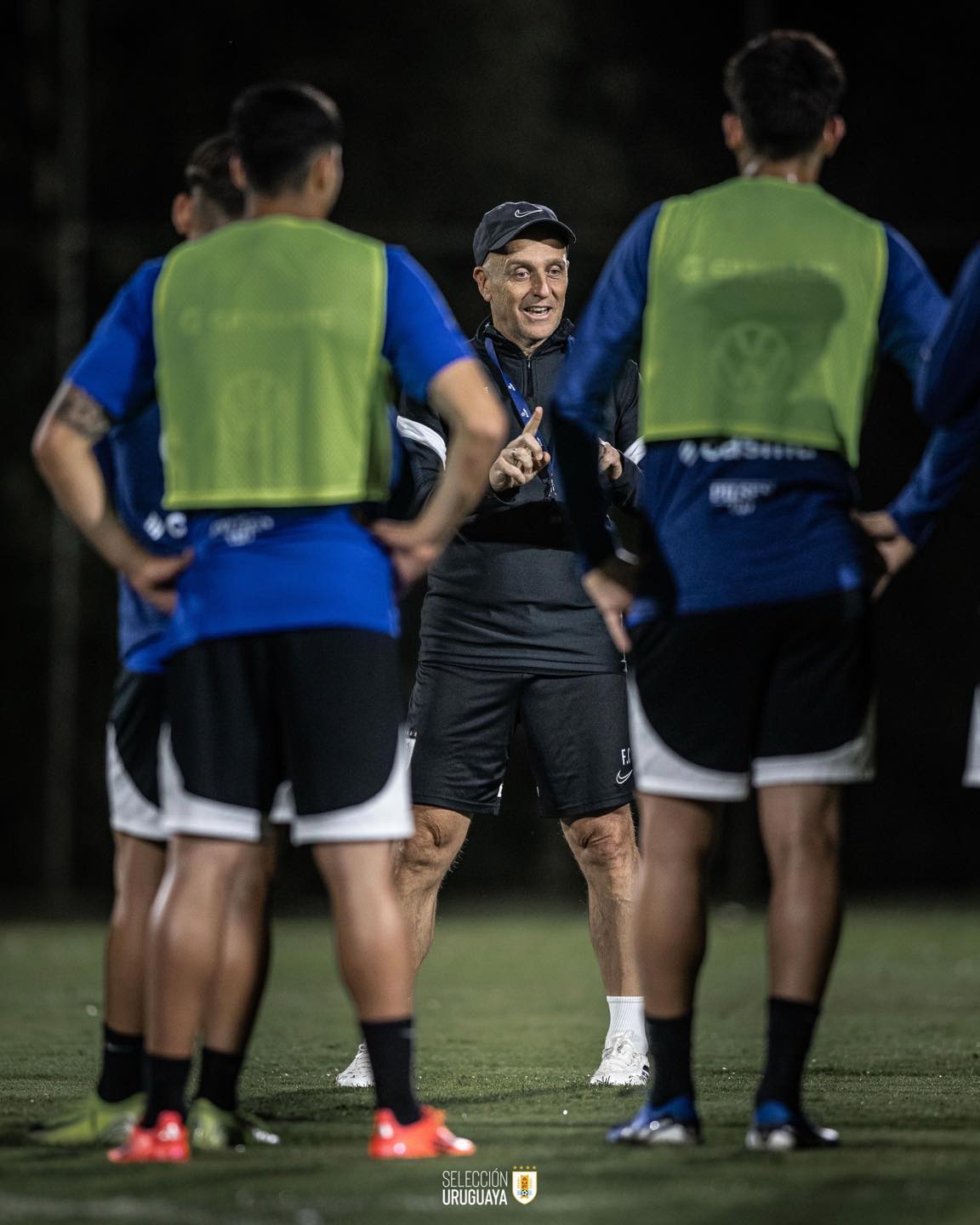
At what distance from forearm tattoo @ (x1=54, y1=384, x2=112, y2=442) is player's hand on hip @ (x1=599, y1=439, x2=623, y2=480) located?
1667 millimetres

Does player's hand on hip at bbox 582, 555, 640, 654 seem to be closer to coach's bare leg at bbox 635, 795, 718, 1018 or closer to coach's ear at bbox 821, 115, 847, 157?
coach's bare leg at bbox 635, 795, 718, 1018

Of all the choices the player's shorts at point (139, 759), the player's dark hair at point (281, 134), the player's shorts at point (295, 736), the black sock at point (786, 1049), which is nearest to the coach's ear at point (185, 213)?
the player's dark hair at point (281, 134)

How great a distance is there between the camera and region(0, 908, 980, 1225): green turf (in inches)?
121

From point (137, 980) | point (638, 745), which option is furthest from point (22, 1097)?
point (638, 745)

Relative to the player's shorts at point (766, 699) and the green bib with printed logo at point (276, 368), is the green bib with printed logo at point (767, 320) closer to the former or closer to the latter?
the player's shorts at point (766, 699)

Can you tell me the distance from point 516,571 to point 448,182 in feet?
22.1

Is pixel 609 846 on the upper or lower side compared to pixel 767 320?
lower

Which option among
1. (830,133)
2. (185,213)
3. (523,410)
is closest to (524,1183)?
(830,133)

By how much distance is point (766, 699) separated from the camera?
370cm

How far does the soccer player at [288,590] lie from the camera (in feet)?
11.5

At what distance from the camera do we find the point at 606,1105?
4.45m

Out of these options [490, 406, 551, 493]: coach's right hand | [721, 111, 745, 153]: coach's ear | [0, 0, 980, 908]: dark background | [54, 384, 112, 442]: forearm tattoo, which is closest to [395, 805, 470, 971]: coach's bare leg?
[490, 406, 551, 493]: coach's right hand

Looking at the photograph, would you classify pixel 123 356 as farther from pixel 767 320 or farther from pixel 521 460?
pixel 521 460

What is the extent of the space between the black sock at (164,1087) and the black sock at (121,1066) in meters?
0.49
